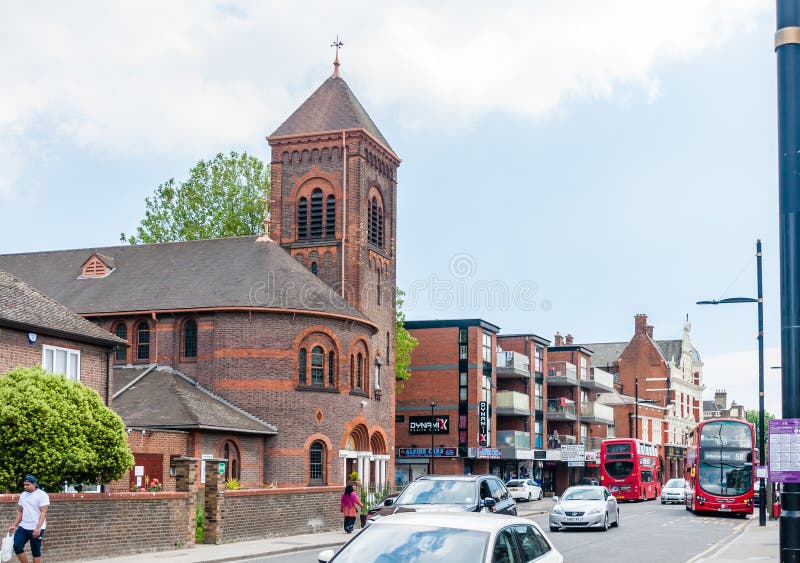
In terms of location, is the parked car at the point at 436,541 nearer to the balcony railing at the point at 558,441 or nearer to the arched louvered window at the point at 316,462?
the arched louvered window at the point at 316,462

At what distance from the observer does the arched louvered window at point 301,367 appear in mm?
44281

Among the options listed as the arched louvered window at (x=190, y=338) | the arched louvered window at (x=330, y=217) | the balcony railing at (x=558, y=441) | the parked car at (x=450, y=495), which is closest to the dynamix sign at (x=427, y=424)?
the balcony railing at (x=558, y=441)

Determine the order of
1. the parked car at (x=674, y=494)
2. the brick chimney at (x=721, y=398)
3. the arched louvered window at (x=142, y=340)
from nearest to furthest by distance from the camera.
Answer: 1. the arched louvered window at (x=142, y=340)
2. the parked car at (x=674, y=494)
3. the brick chimney at (x=721, y=398)

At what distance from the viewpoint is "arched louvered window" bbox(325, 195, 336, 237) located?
52.7m

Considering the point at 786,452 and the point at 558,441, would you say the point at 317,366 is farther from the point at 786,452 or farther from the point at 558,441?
the point at 786,452

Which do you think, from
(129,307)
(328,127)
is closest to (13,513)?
(129,307)

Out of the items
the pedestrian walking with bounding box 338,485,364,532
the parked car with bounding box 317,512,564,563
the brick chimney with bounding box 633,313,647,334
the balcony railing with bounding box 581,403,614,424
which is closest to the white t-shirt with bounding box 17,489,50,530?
the parked car with bounding box 317,512,564,563

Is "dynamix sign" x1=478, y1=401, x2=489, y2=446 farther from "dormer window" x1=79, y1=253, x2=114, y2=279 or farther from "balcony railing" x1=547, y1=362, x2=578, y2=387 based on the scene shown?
"dormer window" x1=79, y1=253, x2=114, y2=279

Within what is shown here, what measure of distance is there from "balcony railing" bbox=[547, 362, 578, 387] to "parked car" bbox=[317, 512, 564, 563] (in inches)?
2726

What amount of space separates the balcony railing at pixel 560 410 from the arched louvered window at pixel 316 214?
97.0 ft

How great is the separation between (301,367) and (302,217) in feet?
38.0

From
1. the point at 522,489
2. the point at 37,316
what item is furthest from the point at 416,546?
the point at 522,489

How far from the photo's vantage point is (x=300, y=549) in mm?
25531

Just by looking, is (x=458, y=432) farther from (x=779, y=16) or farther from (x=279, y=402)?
(x=779, y=16)
